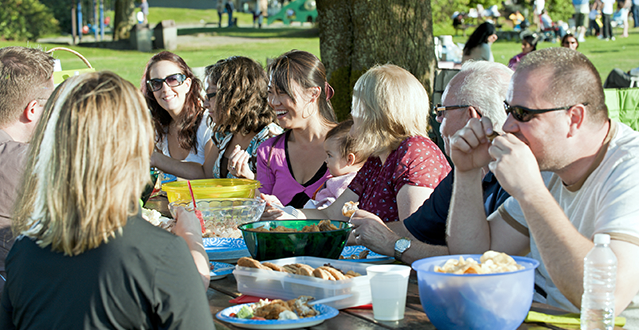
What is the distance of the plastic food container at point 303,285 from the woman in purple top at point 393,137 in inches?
42.2

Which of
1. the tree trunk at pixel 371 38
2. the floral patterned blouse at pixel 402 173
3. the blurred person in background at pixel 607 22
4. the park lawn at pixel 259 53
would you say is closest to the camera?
the floral patterned blouse at pixel 402 173

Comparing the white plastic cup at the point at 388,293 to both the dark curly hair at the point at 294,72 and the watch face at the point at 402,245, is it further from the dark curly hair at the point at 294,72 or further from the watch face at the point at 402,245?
the dark curly hair at the point at 294,72

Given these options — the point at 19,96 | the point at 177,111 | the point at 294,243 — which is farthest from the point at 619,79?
the point at 19,96

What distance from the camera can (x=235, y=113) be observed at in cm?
436

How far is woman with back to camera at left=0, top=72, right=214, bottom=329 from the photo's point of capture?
4.50 feet

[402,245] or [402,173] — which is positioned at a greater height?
[402,173]

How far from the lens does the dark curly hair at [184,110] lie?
4.78 m

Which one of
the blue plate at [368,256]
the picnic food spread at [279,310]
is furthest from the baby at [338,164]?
the picnic food spread at [279,310]

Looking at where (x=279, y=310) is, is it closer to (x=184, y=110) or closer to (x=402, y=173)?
(x=402, y=173)

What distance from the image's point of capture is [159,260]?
1.40 meters

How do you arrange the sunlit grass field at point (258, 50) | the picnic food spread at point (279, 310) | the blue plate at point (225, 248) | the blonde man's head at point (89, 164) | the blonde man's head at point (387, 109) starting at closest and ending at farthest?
1. the blonde man's head at point (89, 164)
2. the picnic food spread at point (279, 310)
3. the blue plate at point (225, 248)
4. the blonde man's head at point (387, 109)
5. the sunlit grass field at point (258, 50)

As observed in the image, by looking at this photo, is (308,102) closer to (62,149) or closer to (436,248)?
(436,248)

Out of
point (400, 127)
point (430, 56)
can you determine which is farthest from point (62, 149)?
point (430, 56)

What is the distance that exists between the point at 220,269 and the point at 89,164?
896 mm
